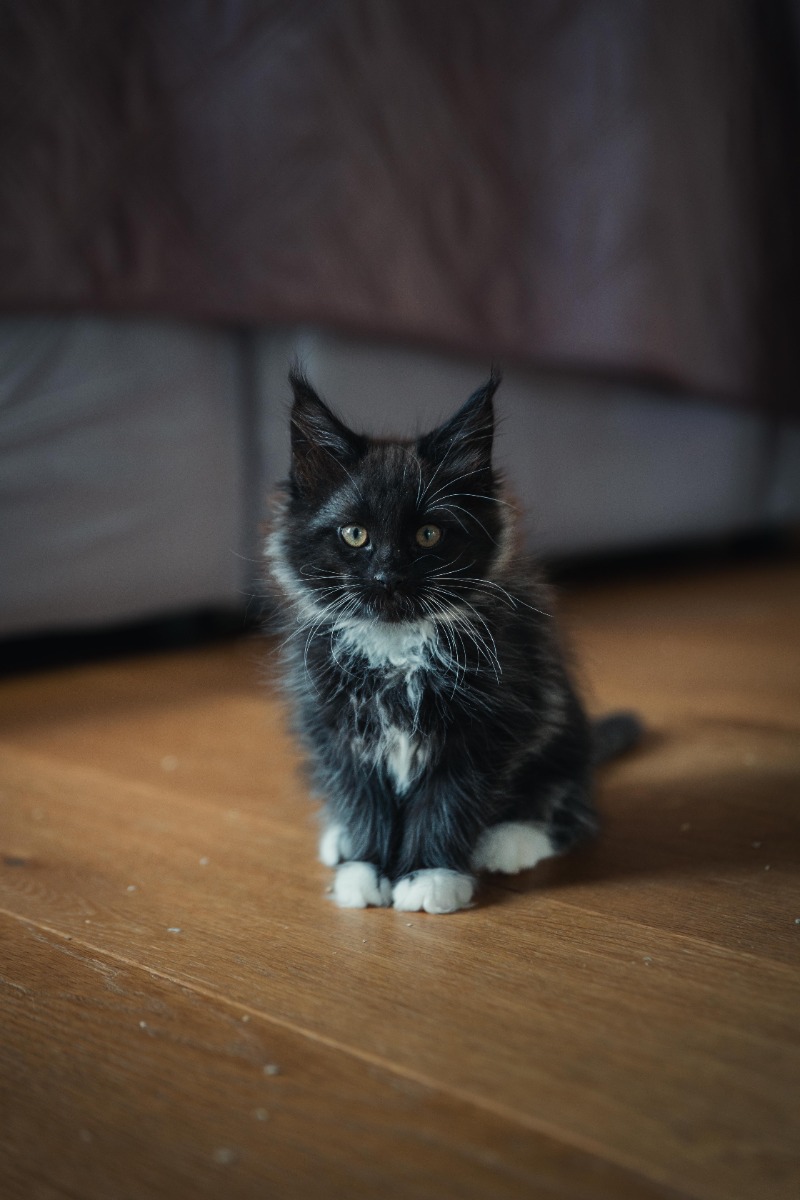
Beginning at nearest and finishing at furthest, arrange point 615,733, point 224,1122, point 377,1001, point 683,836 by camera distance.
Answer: point 224,1122 < point 377,1001 < point 683,836 < point 615,733

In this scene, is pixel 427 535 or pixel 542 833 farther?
pixel 542 833

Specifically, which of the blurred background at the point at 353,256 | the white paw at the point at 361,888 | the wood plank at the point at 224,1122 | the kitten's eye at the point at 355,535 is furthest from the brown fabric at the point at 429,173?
the wood plank at the point at 224,1122

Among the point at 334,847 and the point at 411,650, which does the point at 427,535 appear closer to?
the point at 411,650

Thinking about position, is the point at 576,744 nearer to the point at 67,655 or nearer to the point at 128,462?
the point at 128,462

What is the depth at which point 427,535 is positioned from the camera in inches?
42.1

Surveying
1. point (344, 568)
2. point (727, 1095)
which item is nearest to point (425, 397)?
point (344, 568)

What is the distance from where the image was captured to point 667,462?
295 centimetres

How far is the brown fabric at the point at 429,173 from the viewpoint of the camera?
1832 mm

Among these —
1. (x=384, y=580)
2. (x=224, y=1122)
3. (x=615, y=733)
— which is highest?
(x=384, y=580)

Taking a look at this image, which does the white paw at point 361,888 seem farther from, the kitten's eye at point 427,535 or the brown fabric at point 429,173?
the brown fabric at point 429,173

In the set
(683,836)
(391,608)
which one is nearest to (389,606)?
(391,608)

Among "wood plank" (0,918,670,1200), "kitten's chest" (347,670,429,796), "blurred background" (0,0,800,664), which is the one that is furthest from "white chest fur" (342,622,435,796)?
"blurred background" (0,0,800,664)

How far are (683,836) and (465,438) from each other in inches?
20.3

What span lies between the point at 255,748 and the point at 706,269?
1.85 metres
